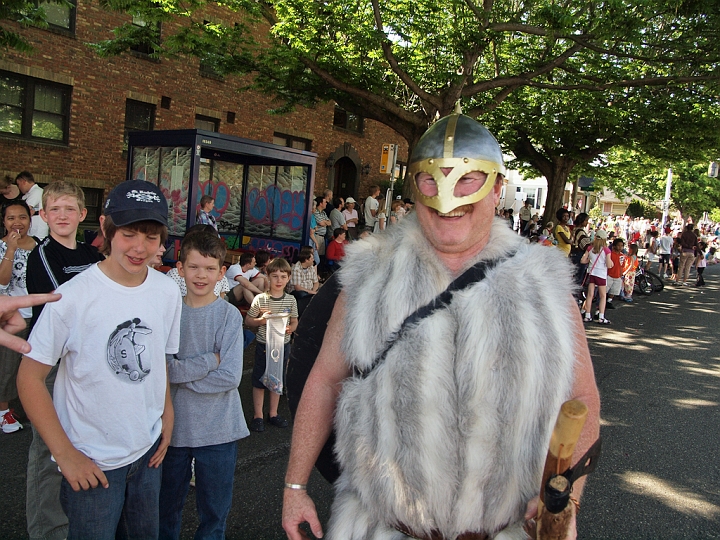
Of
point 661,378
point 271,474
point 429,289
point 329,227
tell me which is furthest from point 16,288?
point 329,227

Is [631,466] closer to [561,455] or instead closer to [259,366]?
[259,366]

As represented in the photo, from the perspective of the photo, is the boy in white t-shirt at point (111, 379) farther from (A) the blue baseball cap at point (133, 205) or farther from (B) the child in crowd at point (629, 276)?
(B) the child in crowd at point (629, 276)

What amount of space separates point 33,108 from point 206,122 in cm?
487

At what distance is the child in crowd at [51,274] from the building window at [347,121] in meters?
19.7

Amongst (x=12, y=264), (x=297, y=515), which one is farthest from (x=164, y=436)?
(x=12, y=264)

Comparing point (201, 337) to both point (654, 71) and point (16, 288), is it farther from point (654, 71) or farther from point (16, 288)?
point (654, 71)

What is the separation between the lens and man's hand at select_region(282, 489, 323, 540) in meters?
1.94

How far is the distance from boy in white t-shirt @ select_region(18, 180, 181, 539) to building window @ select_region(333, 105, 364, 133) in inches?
820

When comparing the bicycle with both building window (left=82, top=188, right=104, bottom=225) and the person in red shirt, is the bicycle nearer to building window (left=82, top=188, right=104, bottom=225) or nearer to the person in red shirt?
the person in red shirt

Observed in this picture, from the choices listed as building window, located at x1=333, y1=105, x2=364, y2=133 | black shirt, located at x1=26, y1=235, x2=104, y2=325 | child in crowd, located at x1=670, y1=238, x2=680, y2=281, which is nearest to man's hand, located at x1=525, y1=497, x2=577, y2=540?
black shirt, located at x1=26, y1=235, x2=104, y2=325

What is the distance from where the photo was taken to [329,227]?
45.9 ft

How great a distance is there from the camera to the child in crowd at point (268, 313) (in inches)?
207

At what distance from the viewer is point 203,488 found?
2.86 metres

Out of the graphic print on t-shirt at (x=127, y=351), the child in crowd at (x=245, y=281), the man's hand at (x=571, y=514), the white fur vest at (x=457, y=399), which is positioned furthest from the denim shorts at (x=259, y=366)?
the man's hand at (x=571, y=514)
